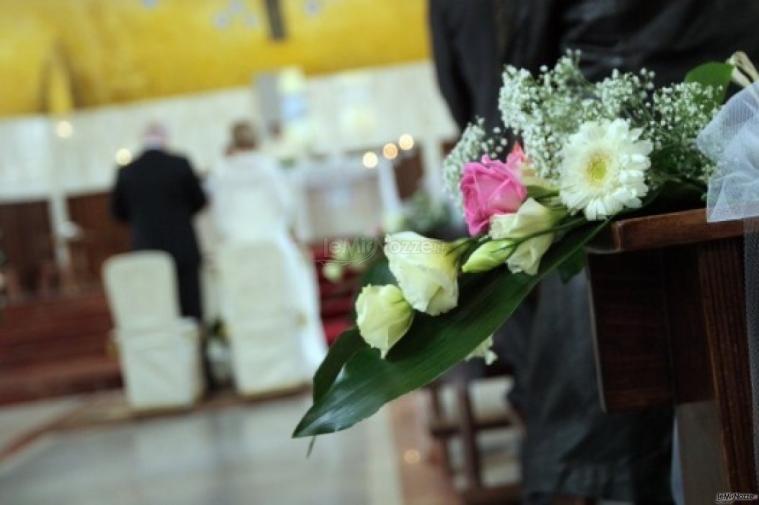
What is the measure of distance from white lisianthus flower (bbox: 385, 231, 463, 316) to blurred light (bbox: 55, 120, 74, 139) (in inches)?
628

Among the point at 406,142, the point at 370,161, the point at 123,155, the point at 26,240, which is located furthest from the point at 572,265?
the point at 123,155

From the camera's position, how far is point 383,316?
3.51 ft

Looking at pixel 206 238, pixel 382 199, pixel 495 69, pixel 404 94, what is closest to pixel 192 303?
pixel 206 238

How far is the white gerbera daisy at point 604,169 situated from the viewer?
1073 millimetres

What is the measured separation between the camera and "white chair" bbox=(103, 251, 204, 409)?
22.4ft

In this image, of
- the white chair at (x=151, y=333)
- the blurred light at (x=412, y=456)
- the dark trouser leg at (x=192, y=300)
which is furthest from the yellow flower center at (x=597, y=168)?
the dark trouser leg at (x=192, y=300)

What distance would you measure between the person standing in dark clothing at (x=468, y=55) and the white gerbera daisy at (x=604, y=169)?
85 cm

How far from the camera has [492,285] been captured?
1108mm

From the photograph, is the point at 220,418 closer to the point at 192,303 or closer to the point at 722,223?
the point at 192,303

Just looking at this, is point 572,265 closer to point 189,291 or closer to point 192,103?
point 189,291

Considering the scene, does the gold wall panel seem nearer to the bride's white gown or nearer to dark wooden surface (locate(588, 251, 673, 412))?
the bride's white gown

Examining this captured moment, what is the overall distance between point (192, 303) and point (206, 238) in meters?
2.95

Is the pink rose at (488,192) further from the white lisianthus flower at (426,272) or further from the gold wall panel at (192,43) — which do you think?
the gold wall panel at (192,43)

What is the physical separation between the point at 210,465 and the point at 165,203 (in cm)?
299
